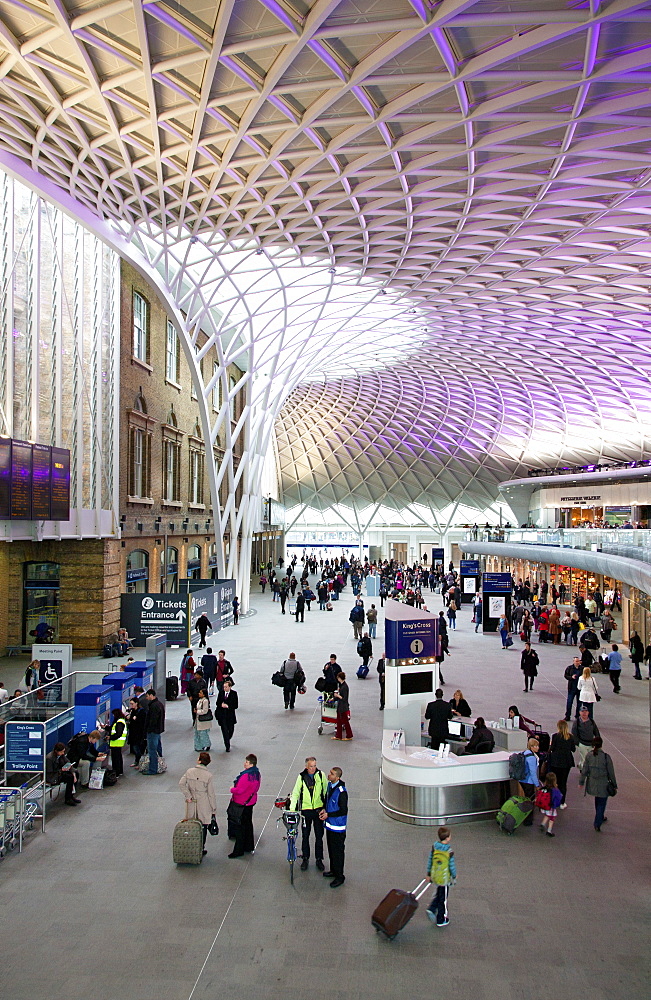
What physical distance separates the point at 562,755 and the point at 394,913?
4.98 metres

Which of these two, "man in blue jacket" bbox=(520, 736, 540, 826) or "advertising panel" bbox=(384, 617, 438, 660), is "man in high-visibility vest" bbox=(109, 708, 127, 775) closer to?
"advertising panel" bbox=(384, 617, 438, 660)

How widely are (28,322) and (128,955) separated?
63.5 feet

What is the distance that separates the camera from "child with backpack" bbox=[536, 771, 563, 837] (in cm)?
1005

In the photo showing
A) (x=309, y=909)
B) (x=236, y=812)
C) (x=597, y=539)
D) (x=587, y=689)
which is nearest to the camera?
(x=309, y=909)

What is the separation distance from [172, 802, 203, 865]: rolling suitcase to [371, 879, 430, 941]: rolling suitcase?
104 inches

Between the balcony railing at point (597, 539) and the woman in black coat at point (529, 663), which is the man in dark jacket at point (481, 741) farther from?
the balcony railing at point (597, 539)

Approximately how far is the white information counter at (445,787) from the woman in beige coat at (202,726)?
412 cm

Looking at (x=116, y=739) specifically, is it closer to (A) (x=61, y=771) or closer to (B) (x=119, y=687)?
(A) (x=61, y=771)

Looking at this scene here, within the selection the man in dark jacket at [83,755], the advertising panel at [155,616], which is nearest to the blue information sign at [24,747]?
the man in dark jacket at [83,755]

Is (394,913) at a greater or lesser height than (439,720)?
lesser

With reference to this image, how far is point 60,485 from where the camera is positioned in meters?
21.7

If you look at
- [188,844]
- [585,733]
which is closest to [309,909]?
[188,844]

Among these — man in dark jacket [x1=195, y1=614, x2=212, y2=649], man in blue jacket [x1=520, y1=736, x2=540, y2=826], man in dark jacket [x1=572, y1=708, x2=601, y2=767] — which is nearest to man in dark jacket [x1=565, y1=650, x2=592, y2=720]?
man in dark jacket [x1=572, y1=708, x2=601, y2=767]

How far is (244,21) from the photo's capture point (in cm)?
1234
